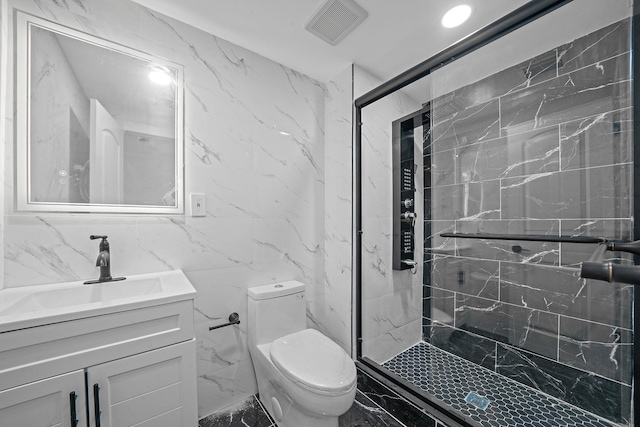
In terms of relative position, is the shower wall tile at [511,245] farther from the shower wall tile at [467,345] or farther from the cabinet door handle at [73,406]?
the cabinet door handle at [73,406]

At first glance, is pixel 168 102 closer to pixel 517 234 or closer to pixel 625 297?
pixel 517 234

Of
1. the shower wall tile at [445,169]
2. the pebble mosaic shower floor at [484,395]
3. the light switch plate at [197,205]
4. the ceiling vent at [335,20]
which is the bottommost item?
the pebble mosaic shower floor at [484,395]

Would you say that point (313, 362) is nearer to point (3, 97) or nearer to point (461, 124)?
point (461, 124)

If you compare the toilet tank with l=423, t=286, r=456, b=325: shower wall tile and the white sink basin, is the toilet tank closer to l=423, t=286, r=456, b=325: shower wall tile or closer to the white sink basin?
the white sink basin

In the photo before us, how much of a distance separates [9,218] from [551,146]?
260 centimetres

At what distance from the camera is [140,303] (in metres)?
0.89

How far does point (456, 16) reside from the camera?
1375 mm

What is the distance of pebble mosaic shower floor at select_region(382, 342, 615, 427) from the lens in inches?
53.2

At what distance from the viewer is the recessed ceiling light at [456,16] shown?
1.32m

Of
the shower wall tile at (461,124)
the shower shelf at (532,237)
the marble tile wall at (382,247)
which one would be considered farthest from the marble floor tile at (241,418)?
the shower wall tile at (461,124)

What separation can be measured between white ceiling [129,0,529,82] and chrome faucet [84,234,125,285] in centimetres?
121

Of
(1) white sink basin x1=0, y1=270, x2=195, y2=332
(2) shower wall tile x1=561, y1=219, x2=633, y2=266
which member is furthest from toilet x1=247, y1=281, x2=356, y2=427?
(2) shower wall tile x1=561, y1=219, x2=633, y2=266

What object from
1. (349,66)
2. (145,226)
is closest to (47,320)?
(145,226)

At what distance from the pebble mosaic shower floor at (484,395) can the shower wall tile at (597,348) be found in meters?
0.27
